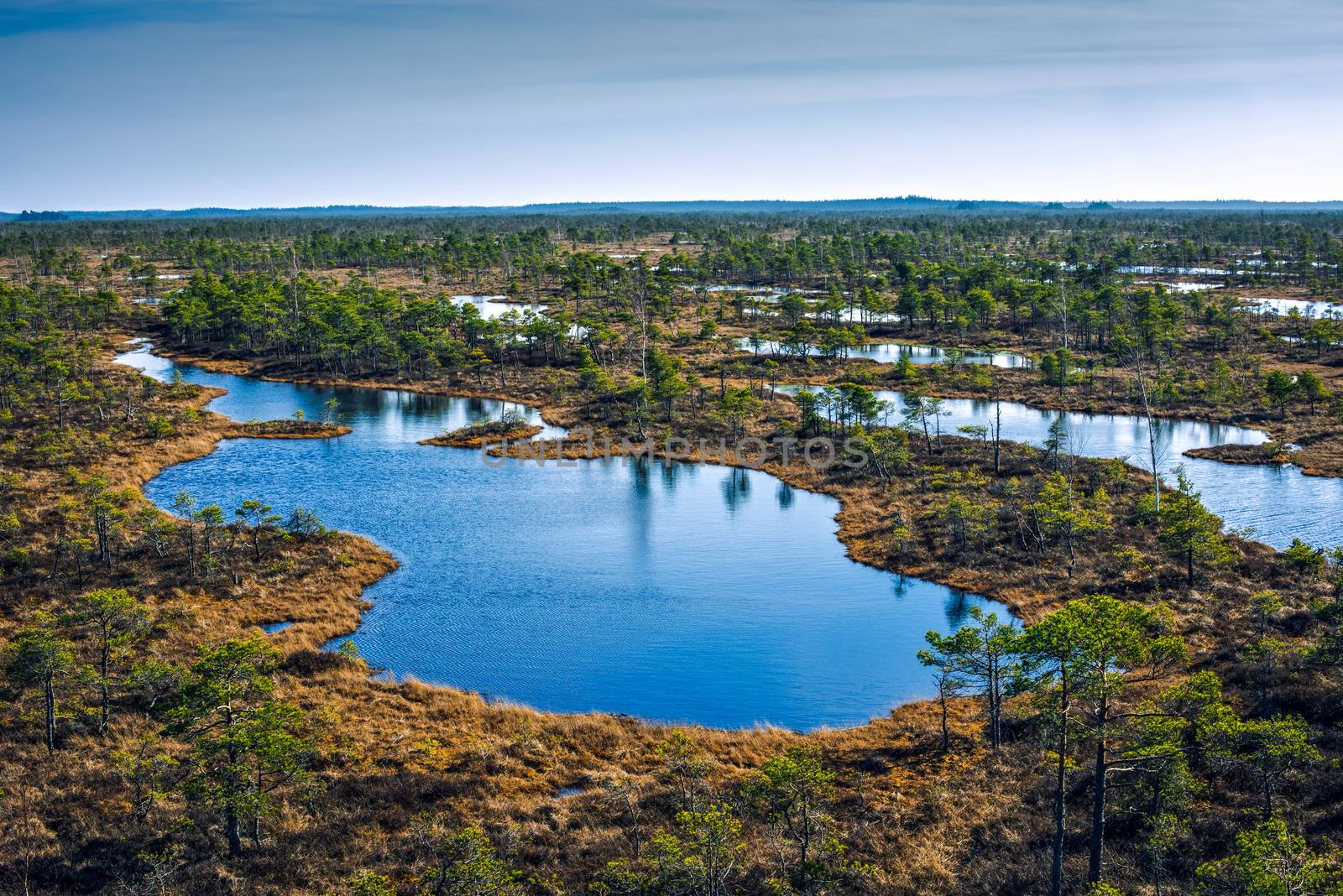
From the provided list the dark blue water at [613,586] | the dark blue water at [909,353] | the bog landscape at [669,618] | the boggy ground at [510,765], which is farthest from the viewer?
the dark blue water at [909,353]

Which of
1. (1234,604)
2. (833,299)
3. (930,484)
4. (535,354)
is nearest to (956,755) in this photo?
(1234,604)

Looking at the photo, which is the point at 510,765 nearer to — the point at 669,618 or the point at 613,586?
the point at 669,618

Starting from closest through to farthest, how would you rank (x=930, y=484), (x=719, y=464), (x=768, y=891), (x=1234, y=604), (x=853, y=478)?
(x=768, y=891)
(x=1234, y=604)
(x=930, y=484)
(x=853, y=478)
(x=719, y=464)

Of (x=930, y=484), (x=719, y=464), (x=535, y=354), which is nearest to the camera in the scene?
(x=930, y=484)

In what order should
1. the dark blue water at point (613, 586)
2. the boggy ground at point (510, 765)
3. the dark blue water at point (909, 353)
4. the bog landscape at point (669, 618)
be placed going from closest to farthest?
the boggy ground at point (510, 765), the bog landscape at point (669, 618), the dark blue water at point (613, 586), the dark blue water at point (909, 353)

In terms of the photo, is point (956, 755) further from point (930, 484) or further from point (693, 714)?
point (930, 484)

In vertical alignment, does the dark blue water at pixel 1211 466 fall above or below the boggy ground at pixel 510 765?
above

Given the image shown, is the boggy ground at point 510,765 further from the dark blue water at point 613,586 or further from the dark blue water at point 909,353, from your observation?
the dark blue water at point 909,353

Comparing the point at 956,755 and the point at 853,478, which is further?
the point at 853,478

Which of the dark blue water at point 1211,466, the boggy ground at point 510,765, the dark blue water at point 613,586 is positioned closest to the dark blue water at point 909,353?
the dark blue water at point 1211,466
